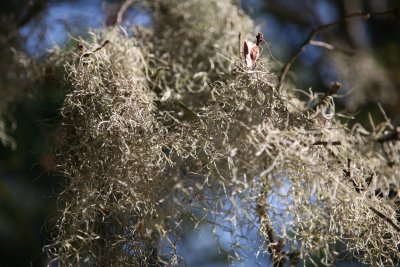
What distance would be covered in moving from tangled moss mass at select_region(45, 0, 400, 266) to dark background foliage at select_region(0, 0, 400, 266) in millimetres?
92

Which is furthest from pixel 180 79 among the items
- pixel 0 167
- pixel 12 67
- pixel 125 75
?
pixel 0 167

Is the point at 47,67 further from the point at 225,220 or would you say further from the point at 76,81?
the point at 225,220

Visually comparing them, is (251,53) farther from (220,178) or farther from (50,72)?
(50,72)

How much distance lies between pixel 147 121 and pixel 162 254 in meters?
0.15

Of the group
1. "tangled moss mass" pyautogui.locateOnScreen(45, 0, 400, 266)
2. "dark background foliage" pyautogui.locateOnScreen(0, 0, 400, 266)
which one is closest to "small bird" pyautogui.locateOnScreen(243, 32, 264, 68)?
"tangled moss mass" pyautogui.locateOnScreen(45, 0, 400, 266)

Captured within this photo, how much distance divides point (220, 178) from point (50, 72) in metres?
0.43

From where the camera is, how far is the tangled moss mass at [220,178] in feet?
2.07

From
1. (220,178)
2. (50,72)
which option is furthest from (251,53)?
(50,72)

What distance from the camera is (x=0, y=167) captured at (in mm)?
1497

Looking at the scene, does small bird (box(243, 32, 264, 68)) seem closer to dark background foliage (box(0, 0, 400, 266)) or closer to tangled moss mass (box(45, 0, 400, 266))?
tangled moss mass (box(45, 0, 400, 266))

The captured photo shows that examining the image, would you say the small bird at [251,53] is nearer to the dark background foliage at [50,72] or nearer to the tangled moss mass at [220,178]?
the tangled moss mass at [220,178]

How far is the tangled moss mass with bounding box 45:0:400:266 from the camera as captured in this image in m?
0.63

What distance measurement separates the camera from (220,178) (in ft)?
2.21

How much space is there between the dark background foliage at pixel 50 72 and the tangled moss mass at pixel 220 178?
0.09m
